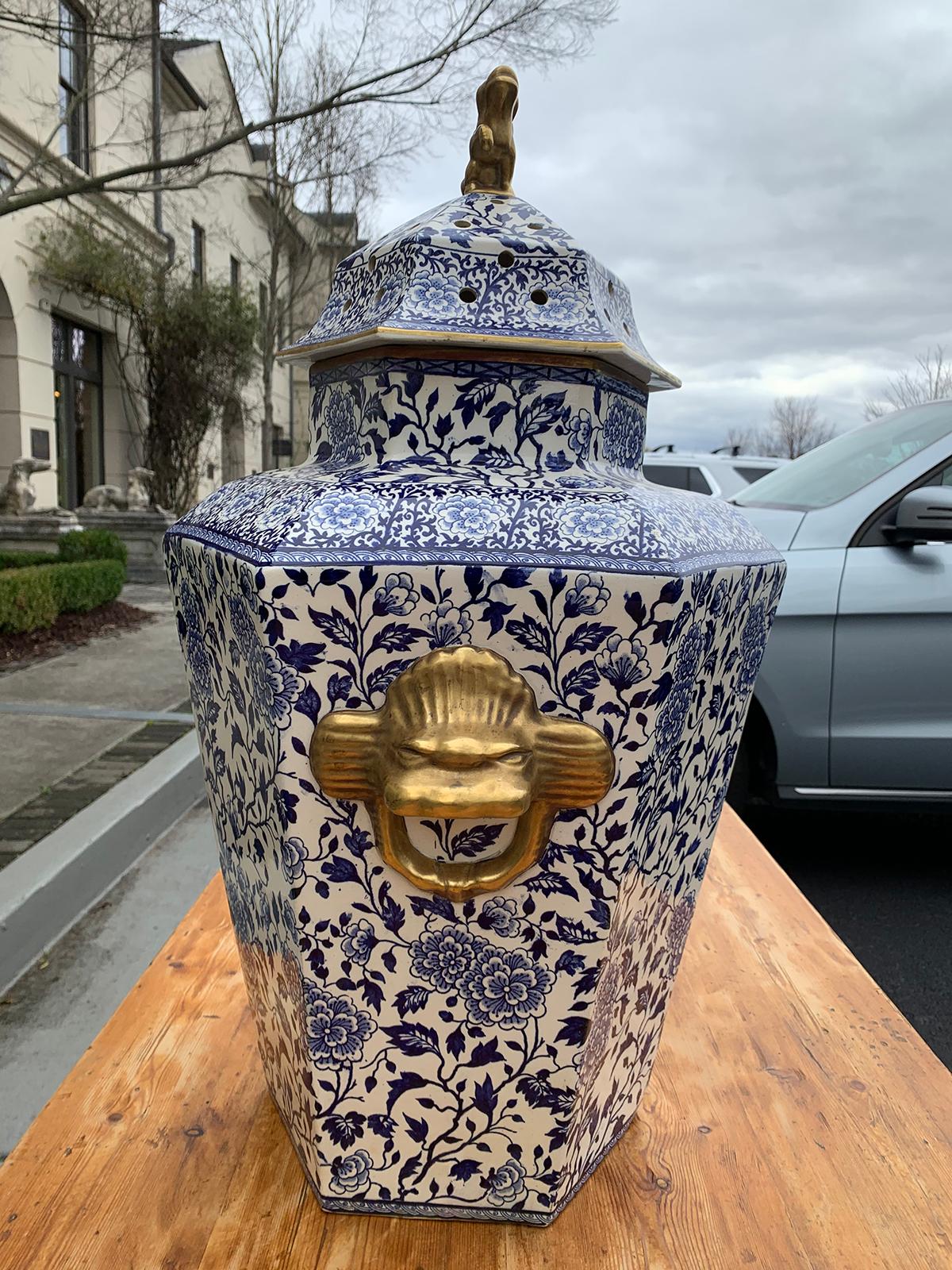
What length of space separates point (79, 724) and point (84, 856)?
58.1 inches

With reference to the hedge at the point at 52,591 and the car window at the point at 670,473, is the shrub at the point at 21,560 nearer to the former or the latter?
the hedge at the point at 52,591

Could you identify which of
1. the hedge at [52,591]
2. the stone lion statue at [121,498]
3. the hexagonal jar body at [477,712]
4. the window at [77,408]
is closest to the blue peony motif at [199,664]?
the hexagonal jar body at [477,712]

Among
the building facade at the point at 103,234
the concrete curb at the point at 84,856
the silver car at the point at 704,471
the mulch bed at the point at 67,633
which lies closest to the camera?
the concrete curb at the point at 84,856

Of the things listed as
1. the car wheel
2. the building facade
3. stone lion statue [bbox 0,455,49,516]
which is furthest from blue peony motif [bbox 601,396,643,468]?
stone lion statue [bbox 0,455,49,516]

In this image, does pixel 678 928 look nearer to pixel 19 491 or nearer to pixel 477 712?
pixel 477 712

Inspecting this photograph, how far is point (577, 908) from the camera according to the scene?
75 centimetres

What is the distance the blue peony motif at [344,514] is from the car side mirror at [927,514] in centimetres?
208

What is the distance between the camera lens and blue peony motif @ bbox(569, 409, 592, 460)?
2.68 ft

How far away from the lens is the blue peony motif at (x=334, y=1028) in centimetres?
79

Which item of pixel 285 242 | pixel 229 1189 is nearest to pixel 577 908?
pixel 229 1189

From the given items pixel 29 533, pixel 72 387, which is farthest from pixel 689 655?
pixel 72 387

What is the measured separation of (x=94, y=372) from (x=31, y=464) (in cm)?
328

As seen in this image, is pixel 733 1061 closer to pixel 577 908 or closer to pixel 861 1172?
pixel 861 1172

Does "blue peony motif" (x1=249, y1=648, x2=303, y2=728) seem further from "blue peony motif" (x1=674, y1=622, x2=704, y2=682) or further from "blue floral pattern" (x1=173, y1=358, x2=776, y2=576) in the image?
"blue peony motif" (x1=674, y1=622, x2=704, y2=682)
